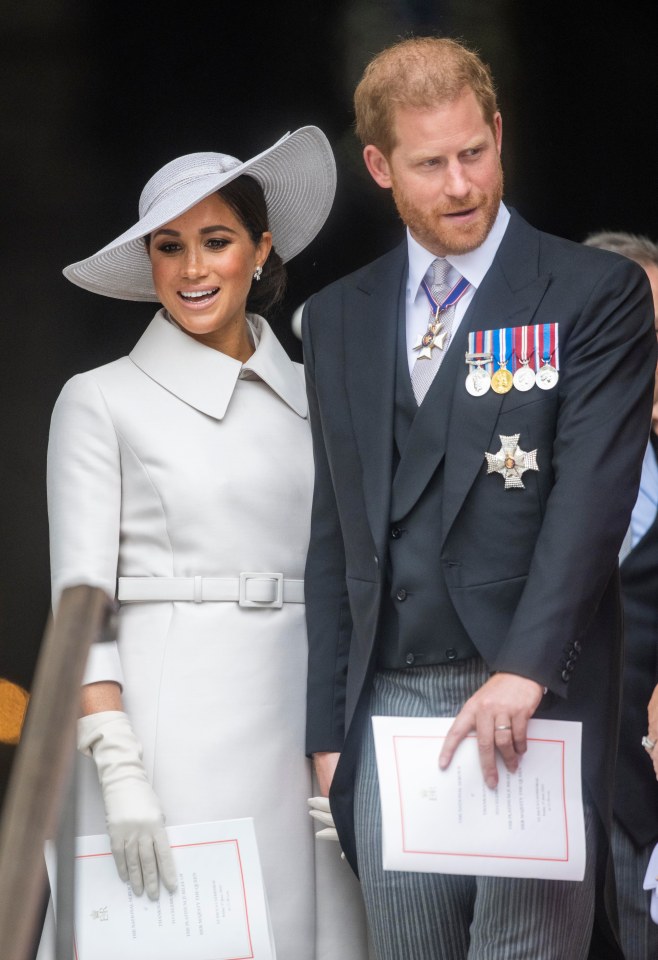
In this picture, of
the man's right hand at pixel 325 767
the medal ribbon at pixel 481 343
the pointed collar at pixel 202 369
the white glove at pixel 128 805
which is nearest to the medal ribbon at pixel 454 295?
the medal ribbon at pixel 481 343

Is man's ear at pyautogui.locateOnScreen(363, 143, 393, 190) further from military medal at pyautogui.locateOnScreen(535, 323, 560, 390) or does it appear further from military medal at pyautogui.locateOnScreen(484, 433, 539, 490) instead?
military medal at pyautogui.locateOnScreen(484, 433, 539, 490)

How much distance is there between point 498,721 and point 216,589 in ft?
2.47

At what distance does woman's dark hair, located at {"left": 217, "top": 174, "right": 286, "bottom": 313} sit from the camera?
3.21 metres

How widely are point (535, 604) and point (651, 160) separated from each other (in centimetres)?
159

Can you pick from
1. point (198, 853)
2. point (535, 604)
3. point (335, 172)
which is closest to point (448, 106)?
point (335, 172)

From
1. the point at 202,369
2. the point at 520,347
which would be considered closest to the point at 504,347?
the point at 520,347

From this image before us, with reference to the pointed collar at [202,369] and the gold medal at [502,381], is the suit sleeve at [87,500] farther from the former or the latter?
the gold medal at [502,381]

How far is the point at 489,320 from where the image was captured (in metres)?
2.67

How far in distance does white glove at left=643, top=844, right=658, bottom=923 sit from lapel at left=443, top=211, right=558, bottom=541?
776mm

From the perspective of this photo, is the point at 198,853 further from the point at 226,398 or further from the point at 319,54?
the point at 319,54

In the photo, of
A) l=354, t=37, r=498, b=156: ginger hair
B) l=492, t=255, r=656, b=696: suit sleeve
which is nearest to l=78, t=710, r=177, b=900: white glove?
l=492, t=255, r=656, b=696: suit sleeve

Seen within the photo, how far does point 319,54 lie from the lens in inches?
142

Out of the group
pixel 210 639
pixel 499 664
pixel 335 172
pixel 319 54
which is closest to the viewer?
pixel 499 664

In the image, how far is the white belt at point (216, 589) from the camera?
116 inches
